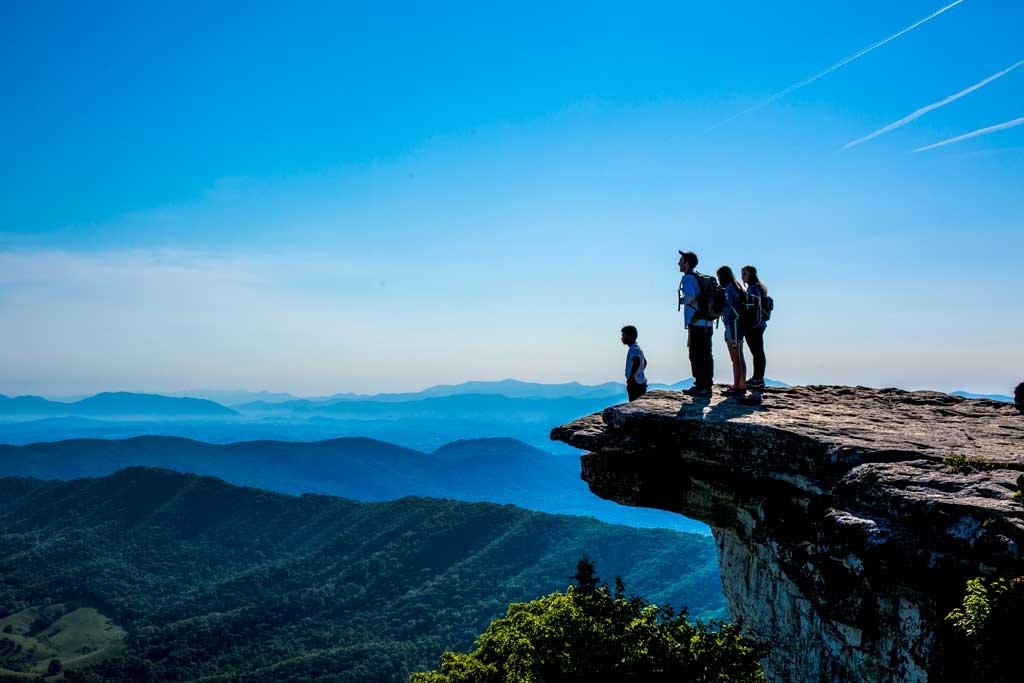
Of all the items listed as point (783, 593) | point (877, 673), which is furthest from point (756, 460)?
point (877, 673)

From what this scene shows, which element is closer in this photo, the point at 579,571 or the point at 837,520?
the point at 837,520

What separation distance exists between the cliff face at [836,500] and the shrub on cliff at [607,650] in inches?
70.2

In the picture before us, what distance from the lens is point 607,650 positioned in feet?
48.1

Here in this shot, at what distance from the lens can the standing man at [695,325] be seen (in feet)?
53.7

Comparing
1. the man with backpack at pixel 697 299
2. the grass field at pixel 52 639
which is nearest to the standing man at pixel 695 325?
the man with backpack at pixel 697 299

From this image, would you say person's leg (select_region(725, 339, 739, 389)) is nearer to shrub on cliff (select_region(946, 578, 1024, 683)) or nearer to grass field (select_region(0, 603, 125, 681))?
shrub on cliff (select_region(946, 578, 1024, 683))

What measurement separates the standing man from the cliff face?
37.5 inches

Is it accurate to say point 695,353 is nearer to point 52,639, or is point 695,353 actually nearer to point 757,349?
point 757,349

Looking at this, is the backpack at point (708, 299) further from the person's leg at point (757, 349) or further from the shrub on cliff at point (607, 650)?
the shrub on cliff at point (607, 650)

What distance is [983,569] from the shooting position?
970 centimetres

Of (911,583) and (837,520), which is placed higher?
(837,520)

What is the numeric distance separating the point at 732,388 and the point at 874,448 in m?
5.68

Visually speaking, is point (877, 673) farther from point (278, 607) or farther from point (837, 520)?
point (278, 607)

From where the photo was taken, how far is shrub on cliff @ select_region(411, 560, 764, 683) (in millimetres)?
14250
